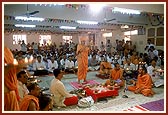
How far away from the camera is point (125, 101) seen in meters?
4.13

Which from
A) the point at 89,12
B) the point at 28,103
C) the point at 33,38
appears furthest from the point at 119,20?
the point at 33,38

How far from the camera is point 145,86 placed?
4.68 m

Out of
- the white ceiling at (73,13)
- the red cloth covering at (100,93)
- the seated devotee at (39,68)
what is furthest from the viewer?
the seated devotee at (39,68)

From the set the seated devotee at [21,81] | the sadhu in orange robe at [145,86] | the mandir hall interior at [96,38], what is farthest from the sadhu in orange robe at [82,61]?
the seated devotee at [21,81]

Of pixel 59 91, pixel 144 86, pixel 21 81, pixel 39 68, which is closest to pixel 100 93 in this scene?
pixel 59 91

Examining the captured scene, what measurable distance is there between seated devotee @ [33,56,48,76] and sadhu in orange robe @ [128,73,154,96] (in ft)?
11.8

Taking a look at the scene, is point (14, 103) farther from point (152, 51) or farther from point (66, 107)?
point (152, 51)

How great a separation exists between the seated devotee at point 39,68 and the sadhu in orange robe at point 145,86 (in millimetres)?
3584

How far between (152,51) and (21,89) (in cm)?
660

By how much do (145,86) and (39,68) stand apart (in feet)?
14.2

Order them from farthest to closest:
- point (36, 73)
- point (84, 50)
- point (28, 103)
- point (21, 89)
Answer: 1. point (36, 73)
2. point (84, 50)
3. point (21, 89)
4. point (28, 103)

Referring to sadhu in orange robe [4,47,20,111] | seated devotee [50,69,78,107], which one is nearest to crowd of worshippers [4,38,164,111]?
seated devotee [50,69,78,107]

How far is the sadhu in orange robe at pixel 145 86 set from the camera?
4.57 m

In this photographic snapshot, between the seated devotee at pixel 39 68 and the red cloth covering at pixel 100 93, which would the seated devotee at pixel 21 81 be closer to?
the red cloth covering at pixel 100 93
